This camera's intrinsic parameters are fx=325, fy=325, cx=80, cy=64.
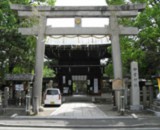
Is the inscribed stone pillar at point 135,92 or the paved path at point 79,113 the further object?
the inscribed stone pillar at point 135,92

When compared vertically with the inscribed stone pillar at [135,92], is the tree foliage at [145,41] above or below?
above

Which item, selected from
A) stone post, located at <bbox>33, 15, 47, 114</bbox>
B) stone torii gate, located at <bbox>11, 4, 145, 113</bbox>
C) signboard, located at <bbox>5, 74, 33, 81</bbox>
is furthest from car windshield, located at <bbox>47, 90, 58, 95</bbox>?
stone torii gate, located at <bbox>11, 4, 145, 113</bbox>

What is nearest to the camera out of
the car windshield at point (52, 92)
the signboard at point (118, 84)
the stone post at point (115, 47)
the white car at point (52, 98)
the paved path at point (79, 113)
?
the paved path at point (79, 113)

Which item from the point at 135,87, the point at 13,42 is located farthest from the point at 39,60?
the point at 135,87

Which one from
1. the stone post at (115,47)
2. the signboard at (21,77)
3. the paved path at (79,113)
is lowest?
the paved path at (79,113)

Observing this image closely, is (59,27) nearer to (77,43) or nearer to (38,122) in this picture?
(38,122)

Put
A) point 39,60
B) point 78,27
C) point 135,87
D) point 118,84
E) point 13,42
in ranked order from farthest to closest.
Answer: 1. point 13,42
2. point 135,87
3. point 78,27
4. point 39,60
5. point 118,84

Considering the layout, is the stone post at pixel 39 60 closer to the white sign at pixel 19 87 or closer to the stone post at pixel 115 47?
the stone post at pixel 115 47

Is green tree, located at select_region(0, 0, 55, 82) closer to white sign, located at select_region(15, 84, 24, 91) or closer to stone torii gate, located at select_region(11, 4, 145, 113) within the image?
white sign, located at select_region(15, 84, 24, 91)

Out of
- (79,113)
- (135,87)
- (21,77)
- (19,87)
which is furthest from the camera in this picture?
(19,87)

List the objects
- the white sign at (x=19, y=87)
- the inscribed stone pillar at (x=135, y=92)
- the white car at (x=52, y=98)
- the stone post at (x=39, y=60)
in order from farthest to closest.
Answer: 1. the white car at (x=52, y=98)
2. the white sign at (x=19, y=87)
3. the inscribed stone pillar at (x=135, y=92)
4. the stone post at (x=39, y=60)

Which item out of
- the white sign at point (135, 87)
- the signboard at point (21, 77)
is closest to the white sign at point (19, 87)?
the signboard at point (21, 77)

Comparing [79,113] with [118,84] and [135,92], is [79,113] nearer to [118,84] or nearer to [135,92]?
[118,84]

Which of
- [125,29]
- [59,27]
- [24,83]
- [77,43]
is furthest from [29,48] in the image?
[77,43]
